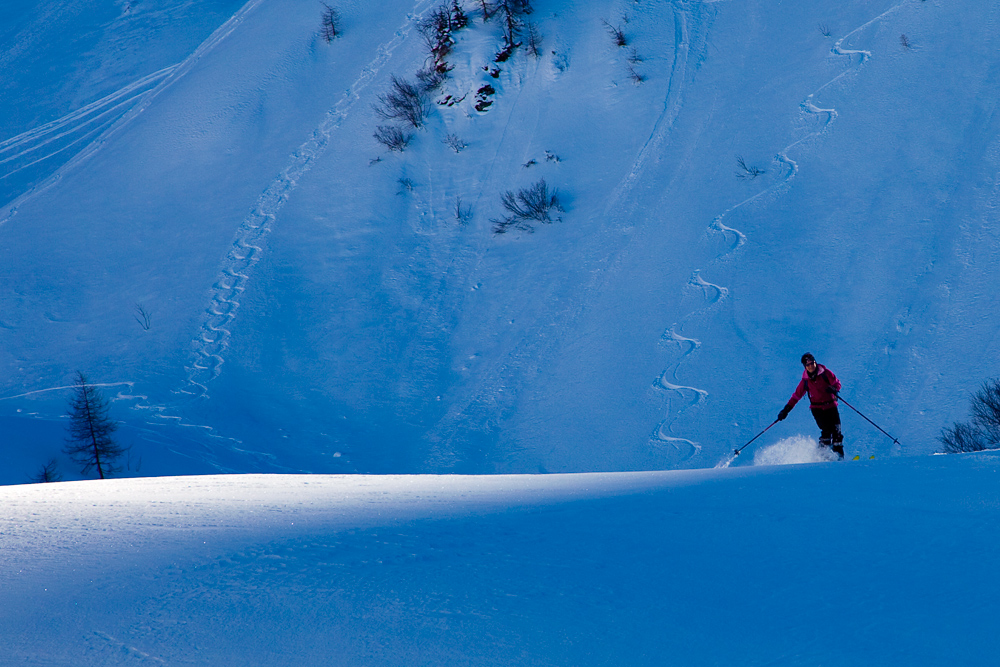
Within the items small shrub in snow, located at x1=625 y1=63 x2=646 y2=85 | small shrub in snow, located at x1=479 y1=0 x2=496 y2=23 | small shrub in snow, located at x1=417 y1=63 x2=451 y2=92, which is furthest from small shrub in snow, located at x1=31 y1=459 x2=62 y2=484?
small shrub in snow, located at x1=479 y1=0 x2=496 y2=23

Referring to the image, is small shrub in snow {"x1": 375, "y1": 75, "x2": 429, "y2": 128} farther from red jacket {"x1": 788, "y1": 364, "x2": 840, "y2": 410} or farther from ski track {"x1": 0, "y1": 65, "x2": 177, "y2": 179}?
red jacket {"x1": 788, "y1": 364, "x2": 840, "y2": 410}

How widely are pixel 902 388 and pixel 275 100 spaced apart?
2019 cm

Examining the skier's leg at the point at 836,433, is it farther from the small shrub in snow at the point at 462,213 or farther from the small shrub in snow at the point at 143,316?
the small shrub in snow at the point at 143,316

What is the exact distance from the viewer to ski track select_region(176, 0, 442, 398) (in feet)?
61.5

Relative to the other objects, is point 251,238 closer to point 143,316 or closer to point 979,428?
point 143,316

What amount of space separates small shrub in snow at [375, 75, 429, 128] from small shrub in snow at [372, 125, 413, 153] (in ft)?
1.33

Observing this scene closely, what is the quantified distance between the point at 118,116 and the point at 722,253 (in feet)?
73.2

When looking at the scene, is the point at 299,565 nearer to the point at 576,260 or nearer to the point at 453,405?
the point at 453,405

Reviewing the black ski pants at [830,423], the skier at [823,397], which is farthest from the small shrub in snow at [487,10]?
the black ski pants at [830,423]

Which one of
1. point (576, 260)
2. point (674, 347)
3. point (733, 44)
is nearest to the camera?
point (674, 347)

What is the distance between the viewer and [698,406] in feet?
46.8

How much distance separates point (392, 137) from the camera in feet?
75.3

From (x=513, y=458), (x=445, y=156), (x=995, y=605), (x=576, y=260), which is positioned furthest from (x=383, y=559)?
(x=445, y=156)

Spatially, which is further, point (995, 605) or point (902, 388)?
point (902, 388)
